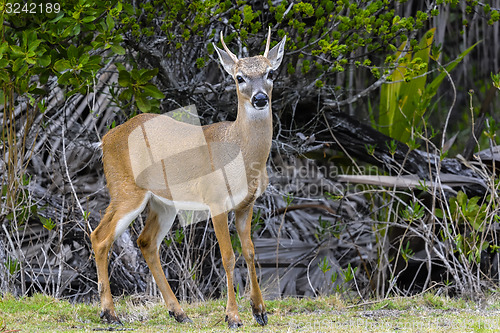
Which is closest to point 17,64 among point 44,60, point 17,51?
point 17,51

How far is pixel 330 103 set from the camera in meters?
7.58

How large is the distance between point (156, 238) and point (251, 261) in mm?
990

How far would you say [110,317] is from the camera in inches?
201

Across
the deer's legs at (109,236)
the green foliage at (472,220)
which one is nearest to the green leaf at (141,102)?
the deer's legs at (109,236)

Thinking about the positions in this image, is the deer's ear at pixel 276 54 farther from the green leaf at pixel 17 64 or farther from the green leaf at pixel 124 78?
the green leaf at pixel 17 64

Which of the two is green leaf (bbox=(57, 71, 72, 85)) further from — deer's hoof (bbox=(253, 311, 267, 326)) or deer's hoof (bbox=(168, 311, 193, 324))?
deer's hoof (bbox=(253, 311, 267, 326))

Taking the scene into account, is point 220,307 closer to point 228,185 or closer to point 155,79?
point 228,185

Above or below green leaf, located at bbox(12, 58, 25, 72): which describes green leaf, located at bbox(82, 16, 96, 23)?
above

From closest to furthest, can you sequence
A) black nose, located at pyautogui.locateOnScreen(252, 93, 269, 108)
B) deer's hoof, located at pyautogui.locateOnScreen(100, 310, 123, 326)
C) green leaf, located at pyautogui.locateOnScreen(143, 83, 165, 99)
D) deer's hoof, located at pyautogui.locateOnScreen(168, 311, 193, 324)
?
black nose, located at pyautogui.locateOnScreen(252, 93, 269, 108)
deer's hoof, located at pyautogui.locateOnScreen(100, 310, 123, 326)
deer's hoof, located at pyautogui.locateOnScreen(168, 311, 193, 324)
green leaf, located at pyautogui.locateOnScreen(143, 83, 165, 99)

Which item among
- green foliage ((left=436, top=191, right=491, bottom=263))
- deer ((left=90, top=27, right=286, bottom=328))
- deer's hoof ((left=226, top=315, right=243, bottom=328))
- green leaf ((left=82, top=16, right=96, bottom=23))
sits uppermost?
green leaf ((left=82, top=16, right=96, bottom=23))

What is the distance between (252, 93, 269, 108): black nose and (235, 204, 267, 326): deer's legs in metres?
0.94

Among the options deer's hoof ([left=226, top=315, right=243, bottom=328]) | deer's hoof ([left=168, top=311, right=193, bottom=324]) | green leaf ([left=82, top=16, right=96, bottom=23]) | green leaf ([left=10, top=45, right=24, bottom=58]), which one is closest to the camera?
deer's hoof ([left=226, top=315, right=243, bottom=328])

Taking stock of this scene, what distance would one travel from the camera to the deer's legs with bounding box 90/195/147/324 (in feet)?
16.8

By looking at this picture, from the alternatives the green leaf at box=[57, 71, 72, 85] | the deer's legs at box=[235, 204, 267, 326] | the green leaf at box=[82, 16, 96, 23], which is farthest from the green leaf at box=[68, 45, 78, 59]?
the deer's legs at box=[235, 204, 267, 326]
